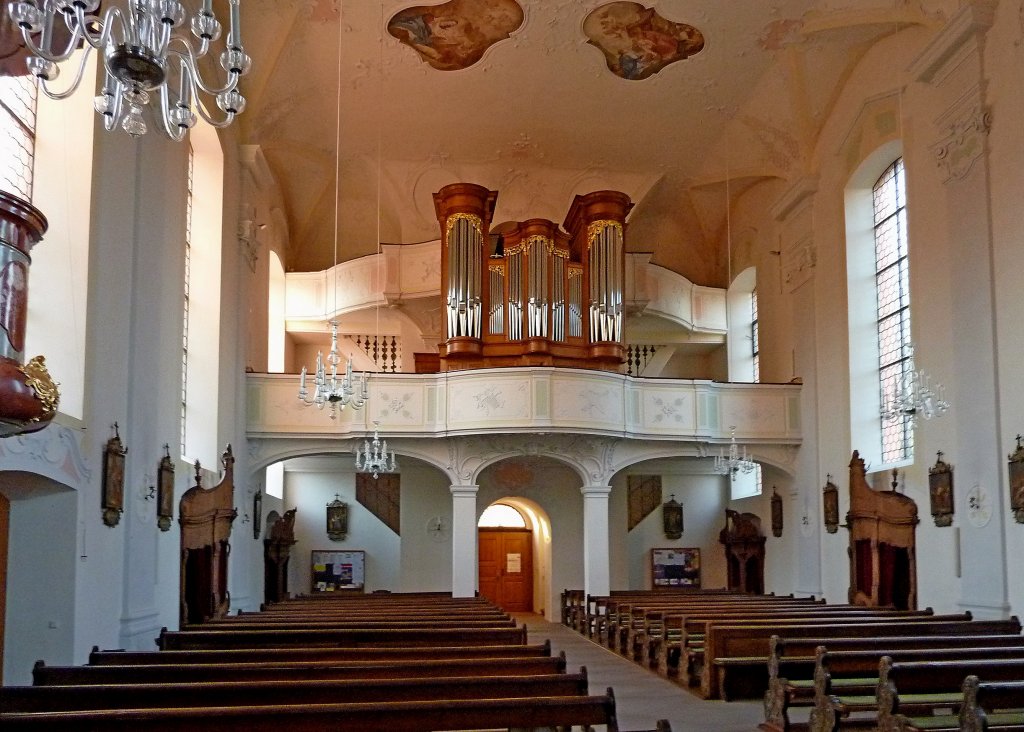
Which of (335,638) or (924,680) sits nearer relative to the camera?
(924,680)

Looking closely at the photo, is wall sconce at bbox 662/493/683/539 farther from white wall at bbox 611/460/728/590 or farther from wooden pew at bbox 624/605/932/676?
wooden pew at bbox 624/605/932/676

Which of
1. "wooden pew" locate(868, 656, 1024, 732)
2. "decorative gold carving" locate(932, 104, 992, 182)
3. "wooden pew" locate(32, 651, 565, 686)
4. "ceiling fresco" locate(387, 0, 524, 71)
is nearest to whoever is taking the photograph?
"wooden pew" locate(868, 656, 1024, 732)

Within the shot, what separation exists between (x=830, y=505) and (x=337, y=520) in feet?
35.6

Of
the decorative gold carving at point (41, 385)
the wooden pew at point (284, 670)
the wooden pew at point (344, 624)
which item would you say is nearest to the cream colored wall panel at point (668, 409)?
the wooden pew at point (344, 624)

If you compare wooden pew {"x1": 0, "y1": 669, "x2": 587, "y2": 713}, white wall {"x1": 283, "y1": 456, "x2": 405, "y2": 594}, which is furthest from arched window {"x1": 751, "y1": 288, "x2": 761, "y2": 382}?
wooden pew {"x1": 0, "y1": 669, "x2": 587, "y2": 713}

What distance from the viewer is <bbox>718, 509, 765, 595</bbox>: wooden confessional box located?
21.6m

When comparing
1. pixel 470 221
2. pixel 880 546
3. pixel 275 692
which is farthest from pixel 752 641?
pixel 470 221

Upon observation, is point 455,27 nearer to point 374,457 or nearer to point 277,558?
point 374,457

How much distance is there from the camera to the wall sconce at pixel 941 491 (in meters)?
13.8

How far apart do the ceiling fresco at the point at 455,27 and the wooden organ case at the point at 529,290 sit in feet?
7.71

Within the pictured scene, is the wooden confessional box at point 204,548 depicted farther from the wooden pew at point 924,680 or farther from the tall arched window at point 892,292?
the tall arched window at point 892,292

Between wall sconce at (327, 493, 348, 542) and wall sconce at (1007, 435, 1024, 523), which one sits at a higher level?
wall sconce at (1007, 435, 1024, 523)

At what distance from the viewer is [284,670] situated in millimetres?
7375

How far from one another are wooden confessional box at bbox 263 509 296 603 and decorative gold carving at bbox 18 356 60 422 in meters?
15.2
